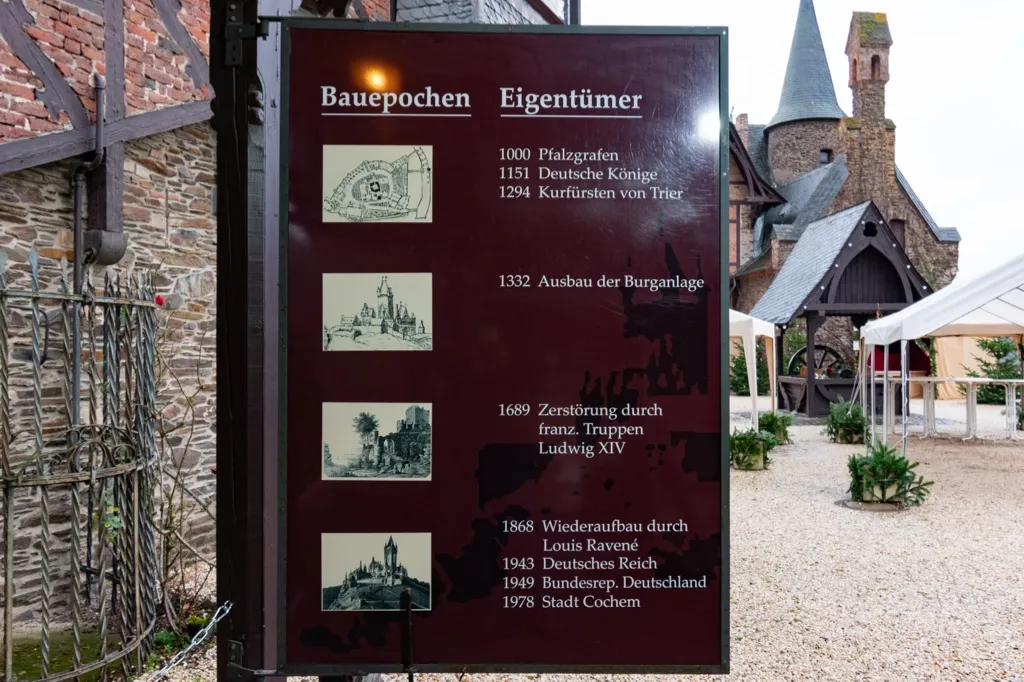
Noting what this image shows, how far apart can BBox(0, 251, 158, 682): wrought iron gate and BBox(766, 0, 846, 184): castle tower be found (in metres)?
27.0

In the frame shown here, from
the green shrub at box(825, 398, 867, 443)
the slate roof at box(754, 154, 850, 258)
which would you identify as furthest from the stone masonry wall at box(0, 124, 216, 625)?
the slate roof at box(754, 154, 850, 258)

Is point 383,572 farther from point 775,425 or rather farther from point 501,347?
point 775,425

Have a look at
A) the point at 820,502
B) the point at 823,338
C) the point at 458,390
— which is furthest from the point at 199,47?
the point at 823,338

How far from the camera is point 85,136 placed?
4.64 metres

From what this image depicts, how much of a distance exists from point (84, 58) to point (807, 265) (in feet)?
50.0

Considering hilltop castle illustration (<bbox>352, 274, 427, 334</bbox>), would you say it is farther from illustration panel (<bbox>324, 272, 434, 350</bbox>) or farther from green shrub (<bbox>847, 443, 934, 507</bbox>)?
green shrub (<bbox>847, 443, 934, 507</bbox>)

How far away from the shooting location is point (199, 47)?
18.1ft

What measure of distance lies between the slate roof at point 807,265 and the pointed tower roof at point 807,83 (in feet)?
36.6

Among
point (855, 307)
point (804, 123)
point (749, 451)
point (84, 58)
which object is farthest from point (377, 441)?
point (804, 123)

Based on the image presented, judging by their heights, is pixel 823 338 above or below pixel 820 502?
above

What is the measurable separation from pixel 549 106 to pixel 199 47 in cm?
469

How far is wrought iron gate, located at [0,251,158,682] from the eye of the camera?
136 inches

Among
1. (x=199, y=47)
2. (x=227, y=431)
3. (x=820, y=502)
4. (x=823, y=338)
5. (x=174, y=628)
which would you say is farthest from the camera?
(x=823, y=338)

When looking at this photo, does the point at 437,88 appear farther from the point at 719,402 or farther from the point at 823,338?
the point at 823,338
